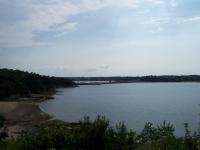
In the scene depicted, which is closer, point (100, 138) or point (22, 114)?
point (100, 138)

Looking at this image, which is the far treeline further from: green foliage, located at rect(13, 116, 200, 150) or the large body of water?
green foliage, located at rect(13, 116, 200, 150)

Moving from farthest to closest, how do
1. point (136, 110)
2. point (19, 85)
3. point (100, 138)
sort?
point (19, 85) < point (136, 110) < point (100, 138)

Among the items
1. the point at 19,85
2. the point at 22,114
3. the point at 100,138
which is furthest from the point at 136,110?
the point at 100,138

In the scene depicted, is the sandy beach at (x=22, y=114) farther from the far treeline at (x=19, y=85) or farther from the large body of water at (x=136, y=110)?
the far treeline at (x=19, y=85)

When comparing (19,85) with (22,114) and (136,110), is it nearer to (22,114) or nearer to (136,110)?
(22,114)

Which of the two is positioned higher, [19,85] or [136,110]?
[19,85]

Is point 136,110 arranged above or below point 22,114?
above

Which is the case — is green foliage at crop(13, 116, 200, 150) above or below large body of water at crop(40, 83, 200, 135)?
above

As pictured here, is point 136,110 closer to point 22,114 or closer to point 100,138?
point 22,114

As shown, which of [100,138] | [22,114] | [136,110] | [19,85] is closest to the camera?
[100,138]

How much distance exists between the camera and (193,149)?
6.70m

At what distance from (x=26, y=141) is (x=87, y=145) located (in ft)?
4.58

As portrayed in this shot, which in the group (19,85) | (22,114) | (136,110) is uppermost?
(19,85)

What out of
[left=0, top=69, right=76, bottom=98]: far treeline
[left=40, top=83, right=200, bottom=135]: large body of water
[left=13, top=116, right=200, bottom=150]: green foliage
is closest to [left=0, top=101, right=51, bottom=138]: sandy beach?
[left=40, top=83, right=200, bottom=135]: large body of water
